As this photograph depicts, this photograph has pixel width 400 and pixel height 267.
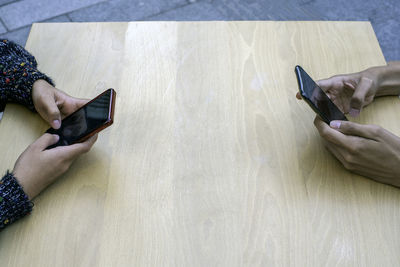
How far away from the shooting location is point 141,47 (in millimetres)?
965

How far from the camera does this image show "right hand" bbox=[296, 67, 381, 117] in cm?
83

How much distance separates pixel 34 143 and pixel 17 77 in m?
0.20

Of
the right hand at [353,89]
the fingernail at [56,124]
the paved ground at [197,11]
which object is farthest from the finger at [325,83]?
the paved ground at [197,11]

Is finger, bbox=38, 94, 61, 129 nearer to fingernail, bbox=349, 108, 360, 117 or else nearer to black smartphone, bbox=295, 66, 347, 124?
black smartphone, bbox=295, 66, 347, 124

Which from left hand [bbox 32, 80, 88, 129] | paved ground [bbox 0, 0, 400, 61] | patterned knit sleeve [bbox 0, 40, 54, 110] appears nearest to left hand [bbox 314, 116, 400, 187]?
left hand [bbox 32, 80, 88, 129]

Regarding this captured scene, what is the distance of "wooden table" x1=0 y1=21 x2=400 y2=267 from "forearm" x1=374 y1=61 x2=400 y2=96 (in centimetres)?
3

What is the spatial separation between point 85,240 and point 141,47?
1.65ft

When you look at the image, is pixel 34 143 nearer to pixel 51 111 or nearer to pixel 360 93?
pixel 51 111

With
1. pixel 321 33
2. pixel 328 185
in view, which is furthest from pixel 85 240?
pixel 321 33

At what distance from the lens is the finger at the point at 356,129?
2.48ft

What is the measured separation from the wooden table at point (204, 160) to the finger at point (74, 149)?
4 centimetres

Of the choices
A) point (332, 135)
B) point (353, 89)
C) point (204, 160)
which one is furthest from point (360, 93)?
point (204, 160)

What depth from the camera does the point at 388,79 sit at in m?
0.87

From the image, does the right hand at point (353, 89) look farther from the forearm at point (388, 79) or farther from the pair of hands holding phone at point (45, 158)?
the pair of hands holding phone at point (45, 158)
